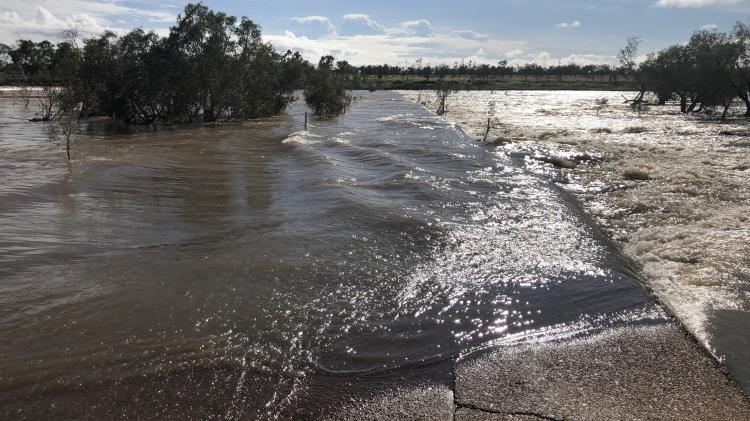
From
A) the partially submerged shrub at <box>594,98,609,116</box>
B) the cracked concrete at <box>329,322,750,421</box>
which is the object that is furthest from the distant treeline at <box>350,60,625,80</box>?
the cracked concrete at <box>329,322,750,421</box>

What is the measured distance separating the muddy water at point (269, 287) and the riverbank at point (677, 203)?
0.82m

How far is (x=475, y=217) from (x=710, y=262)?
4.76 m

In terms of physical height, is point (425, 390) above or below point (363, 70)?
below

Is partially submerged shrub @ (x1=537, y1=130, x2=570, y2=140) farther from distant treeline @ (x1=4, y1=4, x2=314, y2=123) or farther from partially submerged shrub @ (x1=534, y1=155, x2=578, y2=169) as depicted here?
distant treeline @ (x1=4, y1=4, x2=314, y2=123)

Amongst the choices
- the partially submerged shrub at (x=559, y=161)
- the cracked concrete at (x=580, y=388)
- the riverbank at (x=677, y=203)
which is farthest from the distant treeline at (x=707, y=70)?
the cracked concrete at (x=580, y=388)

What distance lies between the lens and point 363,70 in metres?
133

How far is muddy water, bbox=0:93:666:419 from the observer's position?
497 centimetres

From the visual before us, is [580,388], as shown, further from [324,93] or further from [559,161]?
[324,93]

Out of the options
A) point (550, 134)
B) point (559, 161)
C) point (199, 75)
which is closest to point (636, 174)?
point (559, 161)

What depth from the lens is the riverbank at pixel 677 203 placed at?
22.7 ft

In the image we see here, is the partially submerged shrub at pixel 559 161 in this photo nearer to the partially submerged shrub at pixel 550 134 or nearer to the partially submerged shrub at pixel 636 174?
the partially submerged shrub at pixel 636 174

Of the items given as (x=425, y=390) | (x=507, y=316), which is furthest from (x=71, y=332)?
(x=507, y=316)

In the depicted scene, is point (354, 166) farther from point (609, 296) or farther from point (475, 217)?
point (609, 296)

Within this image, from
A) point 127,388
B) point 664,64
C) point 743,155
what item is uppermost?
point 664,64
